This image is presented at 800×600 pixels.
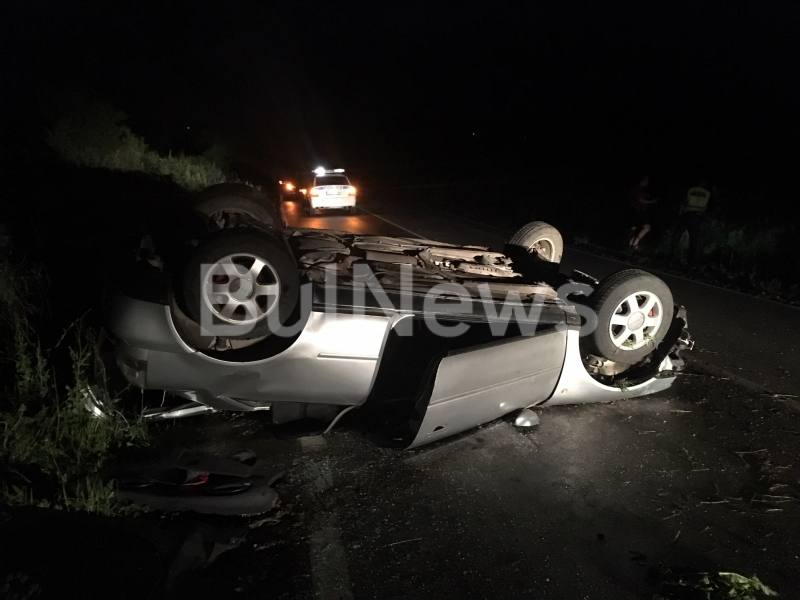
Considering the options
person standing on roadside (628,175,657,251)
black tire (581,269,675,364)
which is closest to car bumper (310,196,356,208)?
person standing on roadside (628,175,657,251)

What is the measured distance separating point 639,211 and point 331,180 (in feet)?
29.2

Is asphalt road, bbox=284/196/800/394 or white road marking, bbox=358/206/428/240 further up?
white road marking, bbox=358/206/428/240

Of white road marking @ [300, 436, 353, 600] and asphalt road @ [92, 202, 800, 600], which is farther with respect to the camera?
asphalt road @ [92, 202, 800, 600]

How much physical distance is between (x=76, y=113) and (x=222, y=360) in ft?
47.9

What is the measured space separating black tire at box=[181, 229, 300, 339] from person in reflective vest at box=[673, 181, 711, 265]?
9.40 m

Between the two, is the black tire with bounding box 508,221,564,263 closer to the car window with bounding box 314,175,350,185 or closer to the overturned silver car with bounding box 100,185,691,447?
the overturned silver car with bounding box 100,185,691,447

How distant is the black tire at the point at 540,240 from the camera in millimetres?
6141

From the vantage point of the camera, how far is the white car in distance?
54.9 feet

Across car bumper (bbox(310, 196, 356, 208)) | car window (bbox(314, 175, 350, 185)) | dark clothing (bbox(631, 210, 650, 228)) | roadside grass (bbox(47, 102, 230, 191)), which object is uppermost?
roadside grass (bbox(47, 102, 230, 191))

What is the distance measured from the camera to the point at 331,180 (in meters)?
17.0

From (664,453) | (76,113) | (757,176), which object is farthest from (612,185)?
(664,453)

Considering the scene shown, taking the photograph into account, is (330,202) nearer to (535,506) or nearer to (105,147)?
(105,147)

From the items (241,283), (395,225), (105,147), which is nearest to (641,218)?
(395,225)

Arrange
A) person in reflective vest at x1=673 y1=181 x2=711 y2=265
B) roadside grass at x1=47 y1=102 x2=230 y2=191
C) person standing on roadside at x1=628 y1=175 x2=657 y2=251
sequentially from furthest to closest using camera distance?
roadside grass at x1=47 y1=102 x2=230 y2=191 → person standing on roadside at x1=628 y1=175 x2=657 y2=251 → person in reflective vest at x1=673 y1=181 x2=711 y2=265
